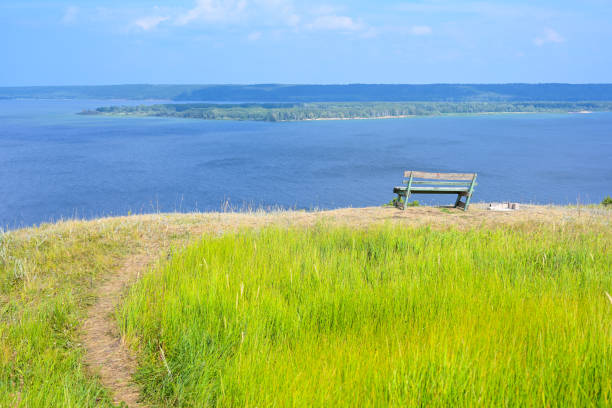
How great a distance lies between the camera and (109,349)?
435 cm

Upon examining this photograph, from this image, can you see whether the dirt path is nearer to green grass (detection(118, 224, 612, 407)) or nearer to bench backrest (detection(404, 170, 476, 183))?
green grass (detection(118, 224, 612, 407))

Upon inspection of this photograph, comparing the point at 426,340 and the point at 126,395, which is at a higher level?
the point at 426,340

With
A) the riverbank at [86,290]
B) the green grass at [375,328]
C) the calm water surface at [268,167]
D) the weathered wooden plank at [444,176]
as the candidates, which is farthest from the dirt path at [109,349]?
the calm water surface at [268,167]

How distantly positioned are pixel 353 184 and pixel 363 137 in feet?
213

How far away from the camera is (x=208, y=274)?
5.11 m

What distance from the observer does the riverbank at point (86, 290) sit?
358 centimetres

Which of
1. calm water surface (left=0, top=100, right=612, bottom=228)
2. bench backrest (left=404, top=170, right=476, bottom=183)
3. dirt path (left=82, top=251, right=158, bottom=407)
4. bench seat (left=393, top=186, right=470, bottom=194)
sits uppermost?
bench backrest (left=404, top=170, right=476, bottom=183)

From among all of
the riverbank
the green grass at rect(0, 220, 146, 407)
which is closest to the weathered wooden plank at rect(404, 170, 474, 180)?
the riverbank

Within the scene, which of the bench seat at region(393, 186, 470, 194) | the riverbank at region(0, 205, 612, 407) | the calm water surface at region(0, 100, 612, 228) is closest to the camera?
the riverbank at region(0, 205, 612, 407)

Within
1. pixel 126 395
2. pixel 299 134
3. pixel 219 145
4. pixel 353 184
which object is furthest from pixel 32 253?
pixel 299 134

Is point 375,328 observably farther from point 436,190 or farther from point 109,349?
point 436,190

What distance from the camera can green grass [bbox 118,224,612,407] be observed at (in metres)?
2.77

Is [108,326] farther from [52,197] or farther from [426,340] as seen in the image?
[52,197]

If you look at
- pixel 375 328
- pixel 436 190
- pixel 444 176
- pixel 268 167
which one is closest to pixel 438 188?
pixel 436 190
